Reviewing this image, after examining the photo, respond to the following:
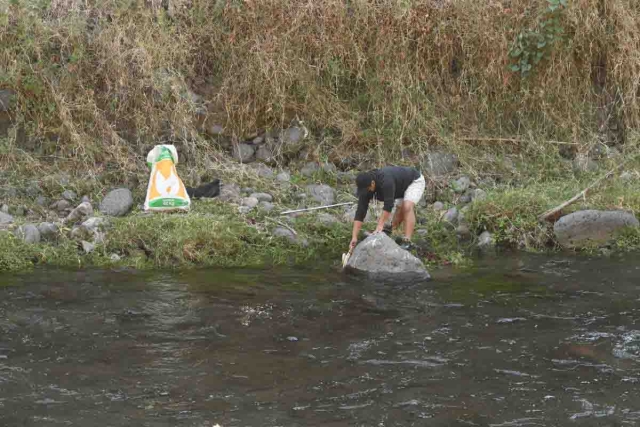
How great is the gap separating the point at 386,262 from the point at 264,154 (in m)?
3.47

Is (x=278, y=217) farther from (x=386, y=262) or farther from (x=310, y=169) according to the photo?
(x=386, y=262)

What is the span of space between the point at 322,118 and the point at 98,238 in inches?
141

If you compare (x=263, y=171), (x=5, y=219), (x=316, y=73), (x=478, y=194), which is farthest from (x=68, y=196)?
(x=478, y=194)

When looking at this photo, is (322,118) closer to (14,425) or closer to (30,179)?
(30,179)

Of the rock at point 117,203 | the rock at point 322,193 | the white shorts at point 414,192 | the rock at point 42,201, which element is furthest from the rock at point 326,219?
the rock at point 42,201

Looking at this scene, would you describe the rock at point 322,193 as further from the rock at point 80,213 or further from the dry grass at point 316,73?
the rock at point 80,213

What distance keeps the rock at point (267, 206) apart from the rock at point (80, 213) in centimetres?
176

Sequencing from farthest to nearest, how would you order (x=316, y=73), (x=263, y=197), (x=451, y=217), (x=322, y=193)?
(x=316, y=73) → (x=322, y=193) → (x=263, y=197) → (x=451, y=217)

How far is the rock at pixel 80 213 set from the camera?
29.1 feet

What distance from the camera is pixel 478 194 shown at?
31.7 feet

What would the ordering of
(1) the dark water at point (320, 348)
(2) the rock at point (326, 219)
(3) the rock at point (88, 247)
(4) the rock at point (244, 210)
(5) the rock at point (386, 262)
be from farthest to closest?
1. (4) the rock at point (244, 210)
2. (2) the rock at point (326, 219)
3. (3) the rock at point (88, 247)
4. (5) the rock at point (386, 262)
5. (1) the dark water at point (320, 348)

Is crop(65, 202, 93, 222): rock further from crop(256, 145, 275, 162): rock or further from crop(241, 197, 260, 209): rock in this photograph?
crop(256, 145, 275, 162): rock

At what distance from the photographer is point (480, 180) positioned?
34.0 ft

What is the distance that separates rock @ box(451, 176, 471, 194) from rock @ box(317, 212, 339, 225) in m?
1.71
